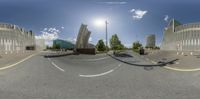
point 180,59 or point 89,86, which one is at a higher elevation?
point 180,59

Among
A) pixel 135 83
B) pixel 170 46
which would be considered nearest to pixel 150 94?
pixel 135 83

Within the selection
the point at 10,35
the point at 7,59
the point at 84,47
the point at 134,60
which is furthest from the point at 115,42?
the point at 84,47

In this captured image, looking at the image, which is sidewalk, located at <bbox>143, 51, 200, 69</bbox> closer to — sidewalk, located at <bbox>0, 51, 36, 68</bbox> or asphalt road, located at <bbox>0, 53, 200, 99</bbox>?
asphalt road, located at <bbox>0, 53, 200, 99</bbox>

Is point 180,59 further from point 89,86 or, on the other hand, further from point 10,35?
point 10,35

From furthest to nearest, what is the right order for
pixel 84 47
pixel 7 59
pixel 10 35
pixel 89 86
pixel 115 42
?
pixel 84 47
pixel 115 42
pixel 7 59
pixel 10 35
pixel 89 86

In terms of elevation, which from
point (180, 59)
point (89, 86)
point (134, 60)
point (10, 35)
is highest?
point (10, 35)

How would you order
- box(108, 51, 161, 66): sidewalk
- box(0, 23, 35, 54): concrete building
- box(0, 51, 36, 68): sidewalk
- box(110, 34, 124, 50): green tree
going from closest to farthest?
1. box(0, 23, 35, 54): concrete building
2. box(110, 34, 124, 50): green tree
3. box(0, 51, 36, 68): sidewalk
4. box(108, 51, 161, 66): sidewalk

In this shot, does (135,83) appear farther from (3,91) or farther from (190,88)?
(3,91)

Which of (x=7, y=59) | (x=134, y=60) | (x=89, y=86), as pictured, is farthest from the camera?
(x=134, y=60)

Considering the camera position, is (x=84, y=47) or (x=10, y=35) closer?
(x=10, y=35)

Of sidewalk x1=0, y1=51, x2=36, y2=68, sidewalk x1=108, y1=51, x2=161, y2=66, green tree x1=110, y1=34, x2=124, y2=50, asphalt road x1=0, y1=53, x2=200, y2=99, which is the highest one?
green tree x1=110, y1=34, x2=124, y2=50

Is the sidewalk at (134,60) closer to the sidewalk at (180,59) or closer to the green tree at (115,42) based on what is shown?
the sidewalk at (180,59)

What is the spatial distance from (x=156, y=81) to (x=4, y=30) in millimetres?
11170

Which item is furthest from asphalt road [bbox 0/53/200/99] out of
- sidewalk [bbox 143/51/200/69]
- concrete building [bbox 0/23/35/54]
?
sidewalk [bbox 143/51/200/69]
